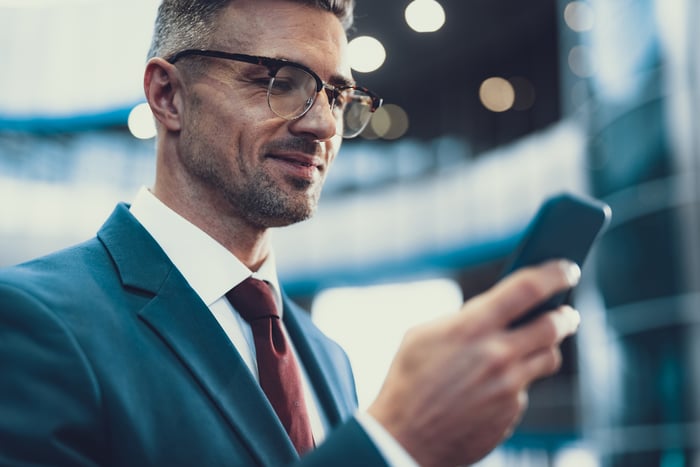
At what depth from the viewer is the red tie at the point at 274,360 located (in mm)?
1515

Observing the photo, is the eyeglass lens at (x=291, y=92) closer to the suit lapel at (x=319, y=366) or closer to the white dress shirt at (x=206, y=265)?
the white dress shirt at (x=206, y=265)

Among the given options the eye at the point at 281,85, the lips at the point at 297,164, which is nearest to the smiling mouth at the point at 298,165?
the lips at the point at 297,164

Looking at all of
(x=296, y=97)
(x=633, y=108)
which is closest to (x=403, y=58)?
(x=633, y=108)

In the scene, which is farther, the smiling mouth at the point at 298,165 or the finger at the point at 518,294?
the smiling mouth at the point at 298,165

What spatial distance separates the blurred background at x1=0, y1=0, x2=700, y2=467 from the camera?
29.9ft

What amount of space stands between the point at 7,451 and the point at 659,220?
9.23 metres

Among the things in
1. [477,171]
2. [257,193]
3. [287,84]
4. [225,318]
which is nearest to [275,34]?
[287,84]

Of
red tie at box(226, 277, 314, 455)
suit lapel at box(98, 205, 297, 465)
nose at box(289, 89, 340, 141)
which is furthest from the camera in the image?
nose at box(289, 89, 340, 141)

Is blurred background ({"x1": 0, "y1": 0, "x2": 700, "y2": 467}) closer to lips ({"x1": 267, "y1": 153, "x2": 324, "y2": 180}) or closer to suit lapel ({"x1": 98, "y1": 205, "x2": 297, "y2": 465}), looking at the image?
lips ({"x1": 267, "y1": 153, "x2": 324, "y2": 180})

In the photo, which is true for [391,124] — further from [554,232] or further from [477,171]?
[554,232]

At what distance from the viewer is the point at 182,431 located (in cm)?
131

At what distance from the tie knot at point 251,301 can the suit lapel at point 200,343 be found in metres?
0.17

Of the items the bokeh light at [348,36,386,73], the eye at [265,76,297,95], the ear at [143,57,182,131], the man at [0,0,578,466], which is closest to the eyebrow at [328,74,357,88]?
the man at [0,0,578,466]

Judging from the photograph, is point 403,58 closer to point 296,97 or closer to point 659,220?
point 659,220
